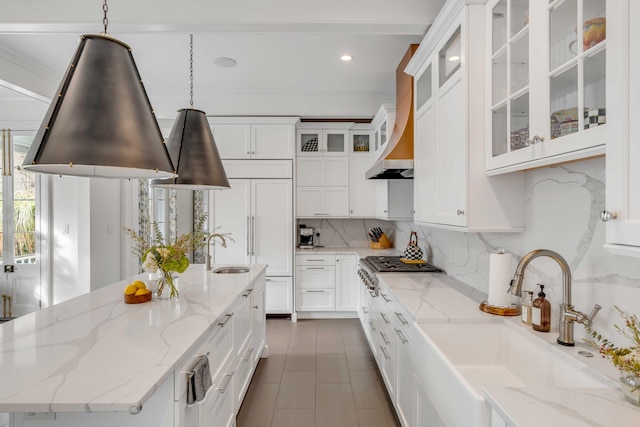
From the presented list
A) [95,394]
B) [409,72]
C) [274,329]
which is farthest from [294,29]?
[274,329]

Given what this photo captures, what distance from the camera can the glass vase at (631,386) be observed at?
94 centimetres

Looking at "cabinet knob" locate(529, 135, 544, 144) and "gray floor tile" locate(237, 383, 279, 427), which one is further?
"gray floor tile" locate(237, 383, 279, 427)

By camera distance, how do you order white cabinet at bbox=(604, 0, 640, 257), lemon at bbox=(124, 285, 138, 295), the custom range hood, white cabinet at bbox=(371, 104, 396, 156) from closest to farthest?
white cabinet at bbox=(604, 0, 640, 257) < lemon at bbox=(124, 285, 138, 295) < the custom range hood < white cabinet at bbox=(371, 104, 396, 156)

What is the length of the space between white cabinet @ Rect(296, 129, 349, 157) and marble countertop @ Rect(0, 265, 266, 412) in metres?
3.07

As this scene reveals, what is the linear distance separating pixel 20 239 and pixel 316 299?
12.5 ft

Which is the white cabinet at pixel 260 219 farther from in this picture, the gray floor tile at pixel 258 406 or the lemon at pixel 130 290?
the lemon at pixel 130 290

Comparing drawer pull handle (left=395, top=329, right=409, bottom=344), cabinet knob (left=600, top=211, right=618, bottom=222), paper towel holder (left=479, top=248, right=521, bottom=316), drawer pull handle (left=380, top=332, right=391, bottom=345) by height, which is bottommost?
drawer pull handle (left=380, top=332, right=391, bottom=345)

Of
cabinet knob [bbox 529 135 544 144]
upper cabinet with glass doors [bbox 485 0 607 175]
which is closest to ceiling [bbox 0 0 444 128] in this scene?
upper cabinet with glass doors [bbox 485 0 607 175]

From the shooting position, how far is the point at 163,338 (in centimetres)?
146

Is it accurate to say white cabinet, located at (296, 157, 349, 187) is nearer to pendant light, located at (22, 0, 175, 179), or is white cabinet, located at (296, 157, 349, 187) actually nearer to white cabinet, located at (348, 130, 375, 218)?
white cabinet, located at (348, 130, 375, 218)

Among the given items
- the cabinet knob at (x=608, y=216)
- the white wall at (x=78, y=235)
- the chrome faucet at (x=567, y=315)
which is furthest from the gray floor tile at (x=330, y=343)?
the cabinet knob at (x=608, y=216)

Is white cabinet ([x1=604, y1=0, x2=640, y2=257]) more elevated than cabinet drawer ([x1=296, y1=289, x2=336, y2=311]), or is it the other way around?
white cabinet ([x1=604, y1=0, x2=640, y2=257])

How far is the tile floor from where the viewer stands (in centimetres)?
240

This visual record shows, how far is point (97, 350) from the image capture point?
1.32m
